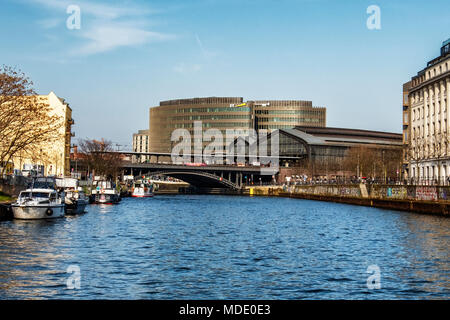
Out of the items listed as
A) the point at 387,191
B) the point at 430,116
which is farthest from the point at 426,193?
the point at 430,116

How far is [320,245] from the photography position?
41.7m

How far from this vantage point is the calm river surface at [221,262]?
2384cm

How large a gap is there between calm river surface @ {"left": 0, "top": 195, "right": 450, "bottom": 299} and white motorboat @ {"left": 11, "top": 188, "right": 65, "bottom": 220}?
14.3ft

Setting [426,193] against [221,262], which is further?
[426,193]

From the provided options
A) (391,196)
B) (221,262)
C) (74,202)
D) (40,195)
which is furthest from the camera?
(391,196)

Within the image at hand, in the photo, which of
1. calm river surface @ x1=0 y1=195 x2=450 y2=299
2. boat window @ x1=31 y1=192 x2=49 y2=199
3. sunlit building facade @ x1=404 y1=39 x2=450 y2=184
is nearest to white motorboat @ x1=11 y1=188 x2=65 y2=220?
boat window @ x1=31 y1=192 x2=49 y2=199

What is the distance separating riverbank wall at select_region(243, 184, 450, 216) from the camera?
2889 inches

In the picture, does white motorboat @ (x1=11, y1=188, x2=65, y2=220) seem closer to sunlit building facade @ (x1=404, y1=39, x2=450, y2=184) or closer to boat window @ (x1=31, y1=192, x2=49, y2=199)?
boat window @ (x1=31, y1=192, x2=49, y2=199)

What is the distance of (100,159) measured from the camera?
16225 cm

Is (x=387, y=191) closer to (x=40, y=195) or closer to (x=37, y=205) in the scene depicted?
(x=40, y=195)

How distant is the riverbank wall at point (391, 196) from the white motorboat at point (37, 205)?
139ft

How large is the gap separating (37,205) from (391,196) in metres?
56.0
